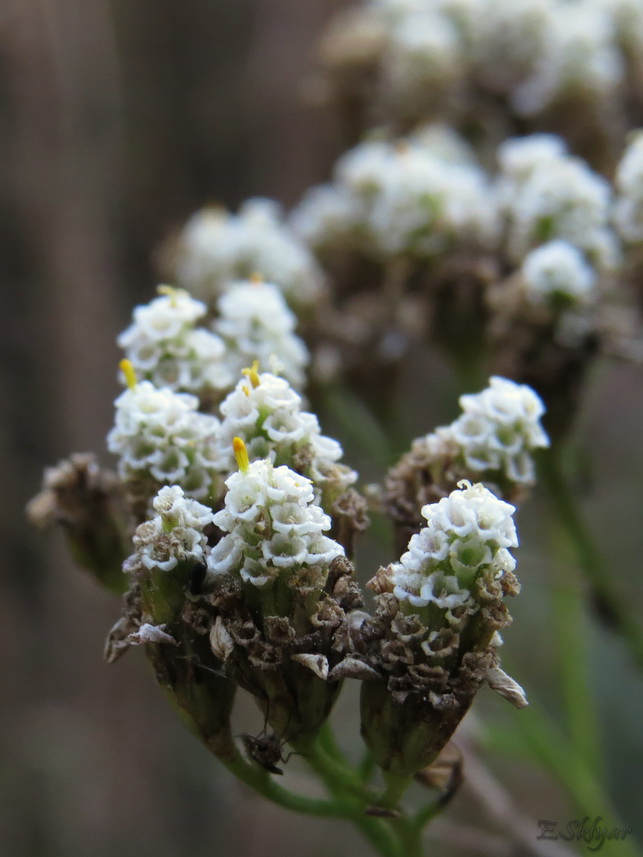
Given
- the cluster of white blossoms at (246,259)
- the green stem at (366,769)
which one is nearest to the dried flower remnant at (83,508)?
the green stem at (366,769)

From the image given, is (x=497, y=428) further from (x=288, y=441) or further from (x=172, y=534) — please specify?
(x=172, y=534)

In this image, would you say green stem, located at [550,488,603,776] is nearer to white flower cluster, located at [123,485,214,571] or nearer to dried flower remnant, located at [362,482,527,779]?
dried flower remnant, located at [362,482,527,779]

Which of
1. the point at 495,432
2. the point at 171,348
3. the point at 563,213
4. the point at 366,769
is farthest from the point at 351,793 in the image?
the point at 563,213

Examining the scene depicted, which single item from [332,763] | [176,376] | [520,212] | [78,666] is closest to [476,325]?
[520,212]

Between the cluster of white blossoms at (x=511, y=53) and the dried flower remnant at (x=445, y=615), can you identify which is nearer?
the dried flower remnant at (x=445, y=615)

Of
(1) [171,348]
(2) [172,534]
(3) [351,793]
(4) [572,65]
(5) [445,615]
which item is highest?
(4) [572,65]

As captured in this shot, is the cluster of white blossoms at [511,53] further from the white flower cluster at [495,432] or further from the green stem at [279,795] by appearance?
the green stem at [279,795]

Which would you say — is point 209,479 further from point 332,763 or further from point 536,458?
point 536,458
